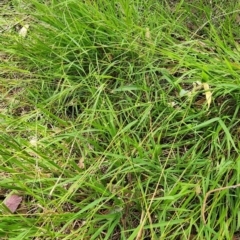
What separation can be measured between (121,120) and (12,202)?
583 millimetres

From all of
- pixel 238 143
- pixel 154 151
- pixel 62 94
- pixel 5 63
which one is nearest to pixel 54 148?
pixel 62 94

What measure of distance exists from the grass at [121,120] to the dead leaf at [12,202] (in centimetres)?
2

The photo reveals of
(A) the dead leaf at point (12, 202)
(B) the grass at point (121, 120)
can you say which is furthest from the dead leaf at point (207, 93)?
(A) the dead leaf at point (12, 202)

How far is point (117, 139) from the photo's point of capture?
194 centimetres

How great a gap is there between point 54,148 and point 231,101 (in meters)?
0.80

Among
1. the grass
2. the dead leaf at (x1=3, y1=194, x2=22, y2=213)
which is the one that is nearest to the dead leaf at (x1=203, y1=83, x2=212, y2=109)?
the grass

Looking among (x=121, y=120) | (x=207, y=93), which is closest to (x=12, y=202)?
(x=121, y=120)

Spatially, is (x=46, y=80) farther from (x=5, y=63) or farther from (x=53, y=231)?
(x=53, y=231)

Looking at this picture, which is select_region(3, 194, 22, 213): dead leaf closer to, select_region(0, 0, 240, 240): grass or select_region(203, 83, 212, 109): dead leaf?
select_region(0, 0, 240, 240): grass

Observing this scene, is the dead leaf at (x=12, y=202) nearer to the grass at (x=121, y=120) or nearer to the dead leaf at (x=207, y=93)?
the grass at (x=121, y=120)

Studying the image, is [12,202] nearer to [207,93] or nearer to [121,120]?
[121,120]

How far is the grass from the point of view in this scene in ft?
5.89

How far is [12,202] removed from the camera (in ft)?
6.40

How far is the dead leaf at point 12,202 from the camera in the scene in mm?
1938
